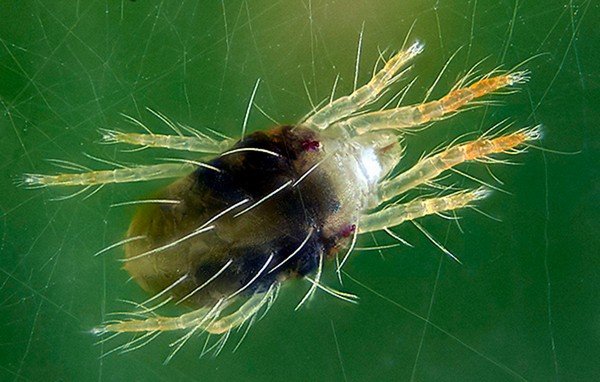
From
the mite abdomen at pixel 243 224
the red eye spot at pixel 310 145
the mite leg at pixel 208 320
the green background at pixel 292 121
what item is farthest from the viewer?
the green background at pixel 292 121

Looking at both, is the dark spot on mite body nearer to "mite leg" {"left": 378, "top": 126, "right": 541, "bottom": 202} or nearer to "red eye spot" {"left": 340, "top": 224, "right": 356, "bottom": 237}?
"red eye spot" {"left": 340, "top": 224, "right": 356, "bottom": 237}

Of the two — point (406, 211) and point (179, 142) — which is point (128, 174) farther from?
point (406, 211)

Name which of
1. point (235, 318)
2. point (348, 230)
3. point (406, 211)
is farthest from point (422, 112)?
point (235, 318)

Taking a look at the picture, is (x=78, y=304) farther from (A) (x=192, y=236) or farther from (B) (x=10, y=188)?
(A) (x=192, y=236)

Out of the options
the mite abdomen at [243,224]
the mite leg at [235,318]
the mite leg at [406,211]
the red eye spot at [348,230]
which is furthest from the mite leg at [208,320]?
the mite leg at [406,211]

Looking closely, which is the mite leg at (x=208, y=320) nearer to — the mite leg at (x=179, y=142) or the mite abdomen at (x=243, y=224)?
the mite abdomen at (x=243, y=224)

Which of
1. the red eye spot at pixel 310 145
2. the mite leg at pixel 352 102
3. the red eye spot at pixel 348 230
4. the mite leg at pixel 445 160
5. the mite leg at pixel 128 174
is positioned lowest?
the mite leg at pixel 445 160

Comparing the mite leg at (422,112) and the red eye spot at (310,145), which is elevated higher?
the red eye spot at (310,145)

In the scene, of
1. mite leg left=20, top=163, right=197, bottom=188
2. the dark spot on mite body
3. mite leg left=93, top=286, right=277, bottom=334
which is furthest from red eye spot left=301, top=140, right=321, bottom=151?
mite leg left=93, top=286, right=277, bottom=334

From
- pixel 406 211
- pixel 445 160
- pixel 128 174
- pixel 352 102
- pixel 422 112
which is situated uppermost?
pixel 128 174
